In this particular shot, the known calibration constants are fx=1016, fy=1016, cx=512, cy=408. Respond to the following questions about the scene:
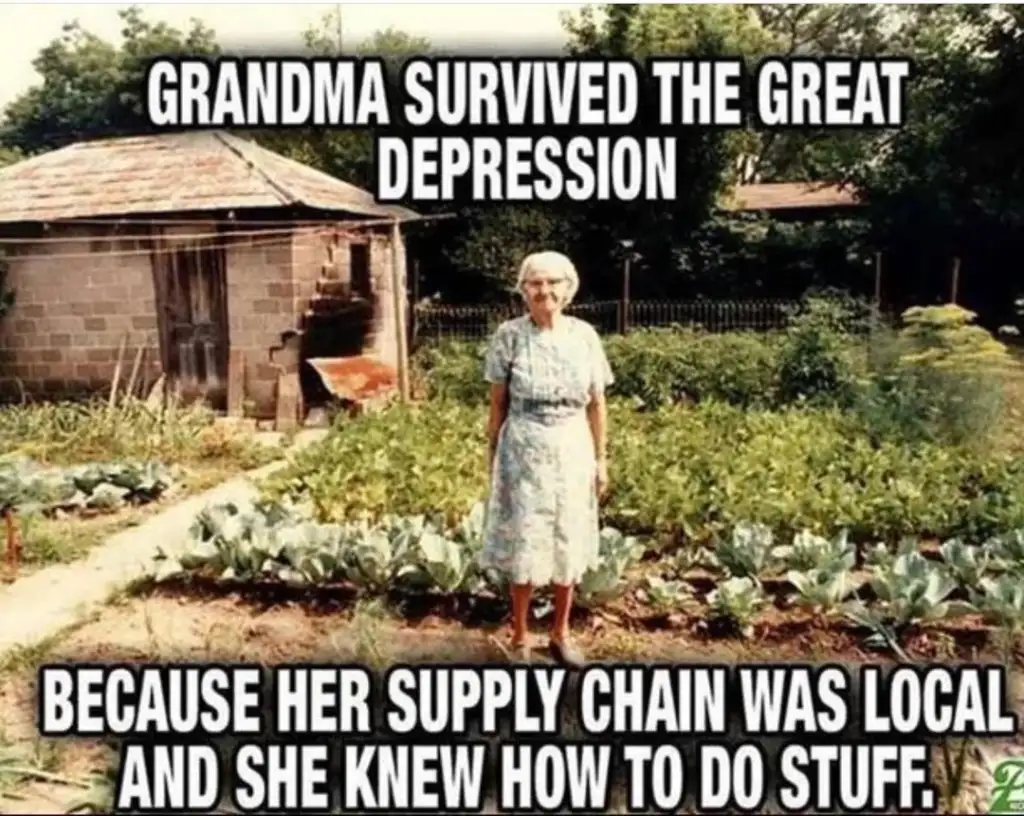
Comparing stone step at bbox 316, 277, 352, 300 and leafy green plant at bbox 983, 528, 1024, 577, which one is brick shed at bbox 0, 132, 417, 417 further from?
leafy green plant at bbox 983, 528, 1024, 577

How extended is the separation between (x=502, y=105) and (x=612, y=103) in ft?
0.86

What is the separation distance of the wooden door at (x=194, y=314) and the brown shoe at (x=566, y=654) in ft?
11.7

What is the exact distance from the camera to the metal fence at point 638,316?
6246 mm

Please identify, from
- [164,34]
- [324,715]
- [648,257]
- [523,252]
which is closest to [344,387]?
[523,252]

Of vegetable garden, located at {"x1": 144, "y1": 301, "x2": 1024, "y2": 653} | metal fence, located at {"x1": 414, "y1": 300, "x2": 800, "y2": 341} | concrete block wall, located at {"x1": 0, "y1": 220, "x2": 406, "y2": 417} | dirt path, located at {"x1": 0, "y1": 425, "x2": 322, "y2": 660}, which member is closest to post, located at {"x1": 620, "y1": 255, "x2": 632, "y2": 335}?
metal fence, located at {"x1": 414, "y1": 300, "x2": 800, "y2": 341}

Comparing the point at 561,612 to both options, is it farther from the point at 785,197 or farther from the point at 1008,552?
the point at 785,197

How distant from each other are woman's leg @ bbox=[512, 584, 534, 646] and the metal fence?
375 centimetres

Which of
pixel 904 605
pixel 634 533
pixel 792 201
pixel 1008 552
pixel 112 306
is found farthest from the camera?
pixel 792 201

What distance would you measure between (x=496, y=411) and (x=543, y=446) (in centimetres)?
13

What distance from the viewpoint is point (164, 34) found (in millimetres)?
2592

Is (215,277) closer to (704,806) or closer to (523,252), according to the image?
(523,252)

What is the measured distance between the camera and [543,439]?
7.34ft

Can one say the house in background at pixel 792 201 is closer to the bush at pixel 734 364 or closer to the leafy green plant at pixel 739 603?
the bush at pixel 734 364

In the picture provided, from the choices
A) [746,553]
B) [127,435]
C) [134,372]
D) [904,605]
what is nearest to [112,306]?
[134,372]
